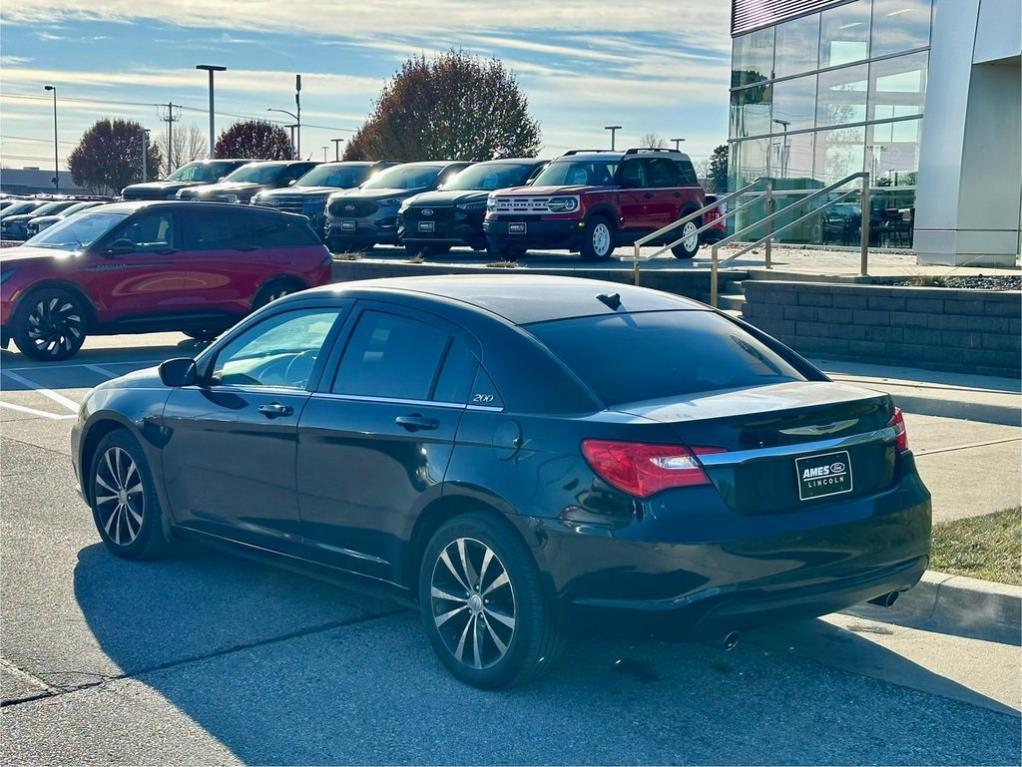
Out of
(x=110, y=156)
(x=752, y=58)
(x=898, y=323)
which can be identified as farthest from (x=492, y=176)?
(x=110, y=156)

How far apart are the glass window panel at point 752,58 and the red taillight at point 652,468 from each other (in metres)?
27.6

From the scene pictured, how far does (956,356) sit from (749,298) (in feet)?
8.91

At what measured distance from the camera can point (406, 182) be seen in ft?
85.8

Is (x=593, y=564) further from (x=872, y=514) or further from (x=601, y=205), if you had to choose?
(x=601, y=205)

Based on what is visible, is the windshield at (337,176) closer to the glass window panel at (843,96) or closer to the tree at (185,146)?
the glass window panel at (843,96)

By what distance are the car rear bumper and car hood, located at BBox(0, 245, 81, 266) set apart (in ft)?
41.4

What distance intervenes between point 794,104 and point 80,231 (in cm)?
1827

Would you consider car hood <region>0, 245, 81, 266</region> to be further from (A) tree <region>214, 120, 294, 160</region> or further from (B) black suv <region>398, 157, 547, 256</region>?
(A) tree <region>214, 120, 294, 160</region>

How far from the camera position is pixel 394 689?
204 inches

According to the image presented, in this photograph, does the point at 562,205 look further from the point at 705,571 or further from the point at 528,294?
the point at 705,571

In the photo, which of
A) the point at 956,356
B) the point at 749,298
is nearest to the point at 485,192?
the point at 749,298

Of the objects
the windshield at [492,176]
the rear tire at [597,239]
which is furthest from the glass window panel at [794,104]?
the rear tire at [597,239]

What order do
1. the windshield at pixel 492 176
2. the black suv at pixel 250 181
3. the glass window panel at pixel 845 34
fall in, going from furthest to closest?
the black suv at pixel 250 181
the glass window panel at pixel 845 34
the windshield at pixel 492 176

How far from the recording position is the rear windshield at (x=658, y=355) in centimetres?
523
